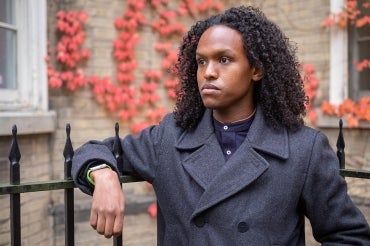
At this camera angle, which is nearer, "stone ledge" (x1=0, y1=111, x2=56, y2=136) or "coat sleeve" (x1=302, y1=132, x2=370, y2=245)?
"coat sleeve" (x1=302, y1=132, x2=370, y2=245)

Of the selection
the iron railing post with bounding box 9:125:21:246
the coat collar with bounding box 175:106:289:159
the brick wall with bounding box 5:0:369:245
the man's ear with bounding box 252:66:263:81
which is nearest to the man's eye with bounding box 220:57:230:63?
the man's ear with bounding box 252:66:263:81

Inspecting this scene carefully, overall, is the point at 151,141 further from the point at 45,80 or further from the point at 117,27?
the point at 117,27

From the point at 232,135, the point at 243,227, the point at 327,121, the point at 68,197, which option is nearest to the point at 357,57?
the point at 327,121

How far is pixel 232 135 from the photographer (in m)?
1.88

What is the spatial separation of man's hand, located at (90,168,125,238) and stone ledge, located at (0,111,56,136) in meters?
2.66

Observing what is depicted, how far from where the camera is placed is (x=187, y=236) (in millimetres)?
1782

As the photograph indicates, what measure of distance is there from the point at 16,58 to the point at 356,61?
11.3 ft

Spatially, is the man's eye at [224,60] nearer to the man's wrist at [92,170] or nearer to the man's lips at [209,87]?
the man's lips at [209,87]

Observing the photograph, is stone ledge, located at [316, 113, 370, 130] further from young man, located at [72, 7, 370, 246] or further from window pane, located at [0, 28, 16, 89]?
young man, located at [72, 7, 370, 246]

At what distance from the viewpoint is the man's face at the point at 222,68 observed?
177 cm

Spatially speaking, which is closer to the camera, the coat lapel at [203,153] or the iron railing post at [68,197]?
the coat lapel at [203,153]

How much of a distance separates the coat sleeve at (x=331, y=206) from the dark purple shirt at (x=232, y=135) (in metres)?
0.27

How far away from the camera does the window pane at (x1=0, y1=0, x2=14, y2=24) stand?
4367mm

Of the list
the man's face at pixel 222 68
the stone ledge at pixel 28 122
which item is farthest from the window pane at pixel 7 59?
the man's face at pixel 222 68
